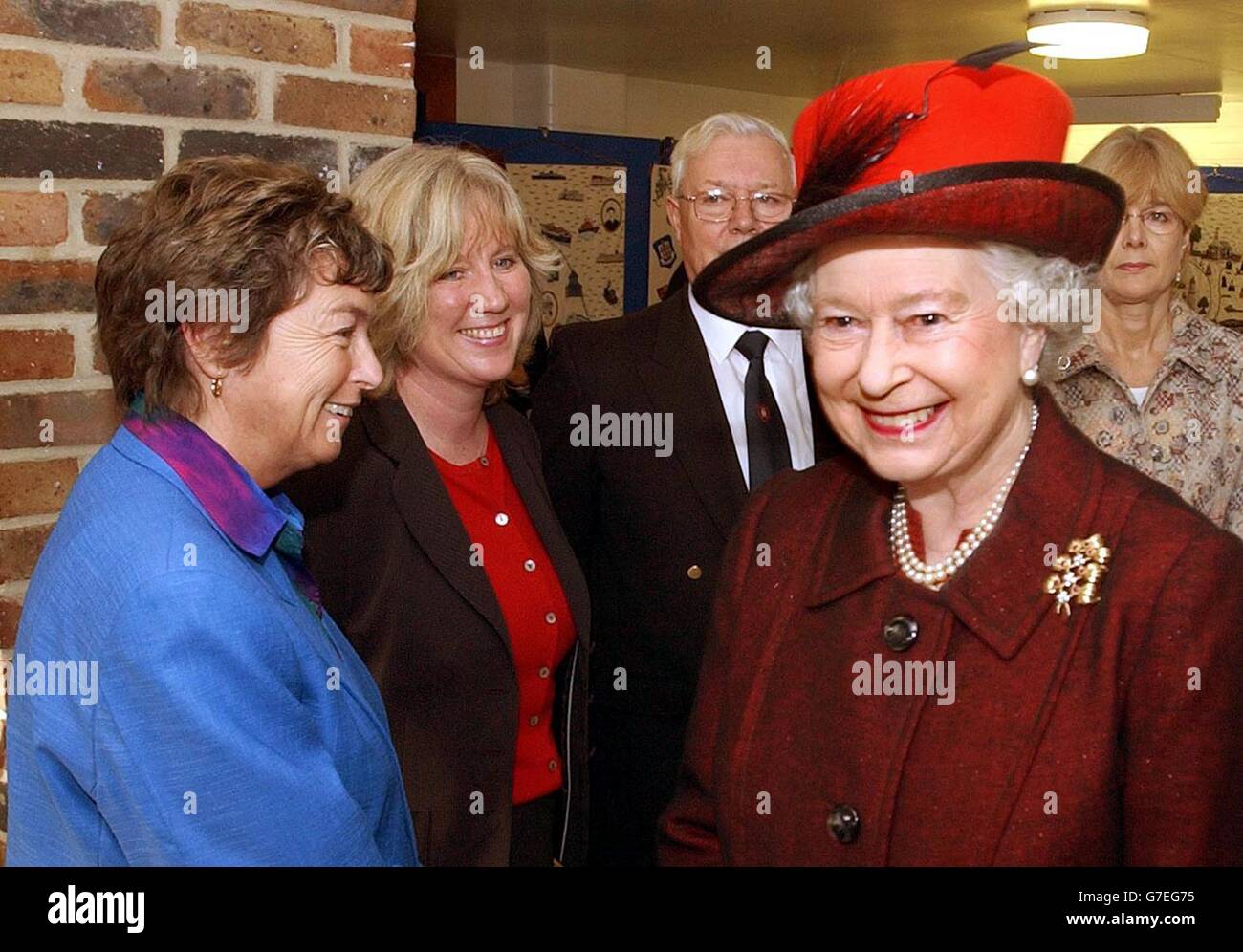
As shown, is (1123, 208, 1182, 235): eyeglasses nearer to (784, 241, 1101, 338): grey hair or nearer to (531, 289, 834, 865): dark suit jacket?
(531, 289, 834, 865): dark suit jacket

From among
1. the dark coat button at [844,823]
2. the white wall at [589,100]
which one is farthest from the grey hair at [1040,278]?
the white wall at [589,100]

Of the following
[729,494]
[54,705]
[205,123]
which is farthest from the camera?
[729,494]

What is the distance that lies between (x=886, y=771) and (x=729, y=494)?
1.07 meters

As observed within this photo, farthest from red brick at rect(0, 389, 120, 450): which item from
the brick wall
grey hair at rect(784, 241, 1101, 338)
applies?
grey hair at rect(784, 241, 1101, 338)

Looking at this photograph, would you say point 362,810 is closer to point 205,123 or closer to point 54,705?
point 54,705

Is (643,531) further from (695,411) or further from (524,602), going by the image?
(524,602)

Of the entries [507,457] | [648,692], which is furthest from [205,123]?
[648,692]

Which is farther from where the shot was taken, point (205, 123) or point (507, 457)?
point (507, 457)

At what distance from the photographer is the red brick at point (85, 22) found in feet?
5.67

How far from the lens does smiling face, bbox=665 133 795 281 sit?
8.86 feet

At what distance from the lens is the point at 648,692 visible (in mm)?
2457

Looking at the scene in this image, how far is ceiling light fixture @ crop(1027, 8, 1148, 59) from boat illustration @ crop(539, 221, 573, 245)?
231 cm

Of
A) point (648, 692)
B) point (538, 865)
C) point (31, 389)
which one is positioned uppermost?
point (31, 389)

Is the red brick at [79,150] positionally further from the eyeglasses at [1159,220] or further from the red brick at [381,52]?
the eyeglasses at [1159,220]
